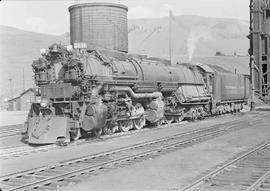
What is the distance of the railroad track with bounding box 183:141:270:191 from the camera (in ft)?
28.6

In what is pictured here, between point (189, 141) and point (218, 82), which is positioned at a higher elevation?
point (218, 82)

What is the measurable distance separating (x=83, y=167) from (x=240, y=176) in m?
4.11

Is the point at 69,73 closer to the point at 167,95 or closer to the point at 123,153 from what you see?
the point at 123,153

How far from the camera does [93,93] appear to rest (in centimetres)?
1802

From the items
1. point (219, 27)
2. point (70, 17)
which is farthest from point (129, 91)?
point (219, 27)

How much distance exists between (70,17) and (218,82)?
12.4 meters

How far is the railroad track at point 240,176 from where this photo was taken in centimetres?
870

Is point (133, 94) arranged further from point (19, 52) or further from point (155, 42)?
point (155, 42)

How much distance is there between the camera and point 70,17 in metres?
29.2

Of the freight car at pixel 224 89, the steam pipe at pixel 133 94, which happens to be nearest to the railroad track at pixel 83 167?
the steam pipe at pixel 133 94

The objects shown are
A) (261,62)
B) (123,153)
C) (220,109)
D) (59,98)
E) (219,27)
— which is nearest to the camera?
(123,153)

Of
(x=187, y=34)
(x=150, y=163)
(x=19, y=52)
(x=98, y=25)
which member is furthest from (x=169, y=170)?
(x=19, y=52)

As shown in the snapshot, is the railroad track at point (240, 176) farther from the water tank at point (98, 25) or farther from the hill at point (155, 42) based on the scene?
the hill at point (155, 42)

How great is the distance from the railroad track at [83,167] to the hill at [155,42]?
185ft
